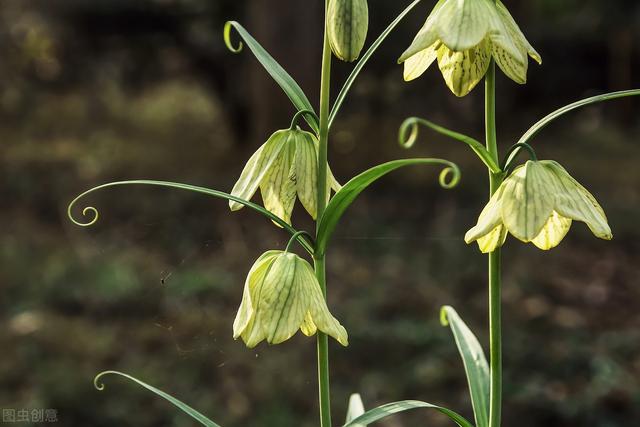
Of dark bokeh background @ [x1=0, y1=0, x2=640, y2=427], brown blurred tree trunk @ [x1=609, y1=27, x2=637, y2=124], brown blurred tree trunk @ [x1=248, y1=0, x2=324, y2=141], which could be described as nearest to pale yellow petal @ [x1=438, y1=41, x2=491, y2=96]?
dark bokeh background @ [x1=0, y1=0, x2=640, y2=427]

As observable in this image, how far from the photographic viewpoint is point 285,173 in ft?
2.99

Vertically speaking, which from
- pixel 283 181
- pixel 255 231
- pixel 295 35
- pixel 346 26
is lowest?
pixel 283 181

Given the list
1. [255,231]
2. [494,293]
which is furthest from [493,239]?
[255,231]

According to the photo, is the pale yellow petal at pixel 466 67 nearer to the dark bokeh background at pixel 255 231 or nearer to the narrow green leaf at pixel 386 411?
the narrow green leaf at pixel 386 411

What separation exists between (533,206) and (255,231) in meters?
3.45

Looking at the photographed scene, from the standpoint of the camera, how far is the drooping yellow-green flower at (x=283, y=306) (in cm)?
86

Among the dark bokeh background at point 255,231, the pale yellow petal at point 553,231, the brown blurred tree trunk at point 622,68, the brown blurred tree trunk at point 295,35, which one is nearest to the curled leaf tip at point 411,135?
the pale yellow petal at point 553,231

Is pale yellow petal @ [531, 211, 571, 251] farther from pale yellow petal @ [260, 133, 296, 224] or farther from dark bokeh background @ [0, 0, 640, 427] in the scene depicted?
dark bokeh background @ [0, 0, 640, 427]

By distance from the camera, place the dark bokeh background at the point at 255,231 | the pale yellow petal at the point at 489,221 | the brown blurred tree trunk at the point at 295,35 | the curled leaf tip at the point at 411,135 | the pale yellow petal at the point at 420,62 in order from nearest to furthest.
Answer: the curled leaf tip at the point at 411,135
the pale yellow petal at the point at 489,221
the pale yellow petal at the point at 420,62
the dark bokeh background at the point at 255,231
the brown blurred tree trunk at the point at 295,35

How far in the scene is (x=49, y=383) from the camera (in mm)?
2945

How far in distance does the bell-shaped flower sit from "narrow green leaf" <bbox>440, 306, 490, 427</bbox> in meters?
0.22

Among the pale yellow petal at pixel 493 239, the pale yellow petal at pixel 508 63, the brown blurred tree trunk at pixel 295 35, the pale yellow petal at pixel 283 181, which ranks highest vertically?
the brown blurred tree trunk at pixel 295 35

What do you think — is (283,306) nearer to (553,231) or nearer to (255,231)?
(553,231)

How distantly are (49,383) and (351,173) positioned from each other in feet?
6.42
